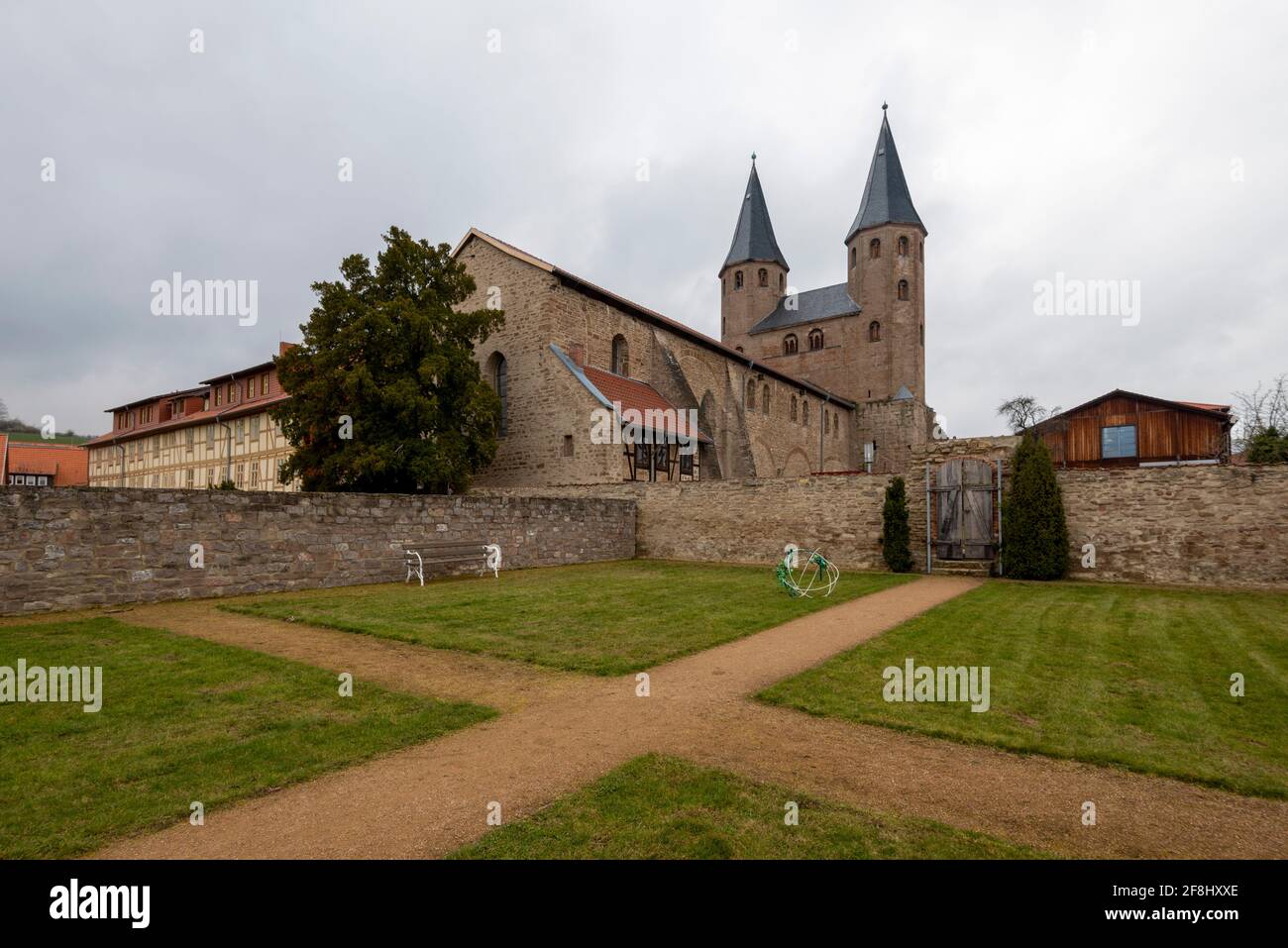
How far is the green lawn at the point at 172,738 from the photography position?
336cm

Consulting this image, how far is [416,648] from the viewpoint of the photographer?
7434 millimetres

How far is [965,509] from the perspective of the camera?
659 inches

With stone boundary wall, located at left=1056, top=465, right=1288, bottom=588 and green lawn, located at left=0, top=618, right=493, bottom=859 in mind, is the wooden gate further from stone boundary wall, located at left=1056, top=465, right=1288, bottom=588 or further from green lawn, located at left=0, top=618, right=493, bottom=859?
green lawn, located at left=0, top=618, right=493, bottom=859

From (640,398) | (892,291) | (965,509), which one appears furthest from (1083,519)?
(892,291)

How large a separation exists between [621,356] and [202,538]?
63.8 feet

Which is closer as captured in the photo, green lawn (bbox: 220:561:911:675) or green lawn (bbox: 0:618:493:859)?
green lawn (bbox: 0:618:493:859)

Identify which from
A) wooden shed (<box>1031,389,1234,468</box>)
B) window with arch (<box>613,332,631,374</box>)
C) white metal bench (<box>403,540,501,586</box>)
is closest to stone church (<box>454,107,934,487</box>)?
window with arch (<box>613,332,631,374</box>)

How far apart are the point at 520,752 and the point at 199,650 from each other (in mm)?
4963

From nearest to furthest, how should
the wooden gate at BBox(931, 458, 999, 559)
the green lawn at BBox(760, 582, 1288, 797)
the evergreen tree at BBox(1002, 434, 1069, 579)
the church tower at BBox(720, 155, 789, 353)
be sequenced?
the green lawn at BBox(760, 582, 1288, 797) → the evergreen tree at BBox(1002, 434, 1069, 579) → the wooden gate at BBox(931, 458, 999, 559) → the church tower at BBox(720, 155, 789, 353)

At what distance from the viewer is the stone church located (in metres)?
24.7

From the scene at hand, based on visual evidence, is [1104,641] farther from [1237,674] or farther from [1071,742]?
[1071,742]

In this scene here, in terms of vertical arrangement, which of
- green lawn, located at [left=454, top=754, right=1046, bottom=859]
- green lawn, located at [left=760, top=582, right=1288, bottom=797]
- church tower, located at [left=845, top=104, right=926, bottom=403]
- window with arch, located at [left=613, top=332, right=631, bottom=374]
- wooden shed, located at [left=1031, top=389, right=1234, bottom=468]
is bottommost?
green lawn, located at [left=760, top=582, right=1288, bottom=797]

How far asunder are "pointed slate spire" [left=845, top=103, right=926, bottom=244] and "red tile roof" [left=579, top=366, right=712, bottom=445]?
96.8 feet

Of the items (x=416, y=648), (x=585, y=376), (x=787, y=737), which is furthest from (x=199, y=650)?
(x=585, y=376)
